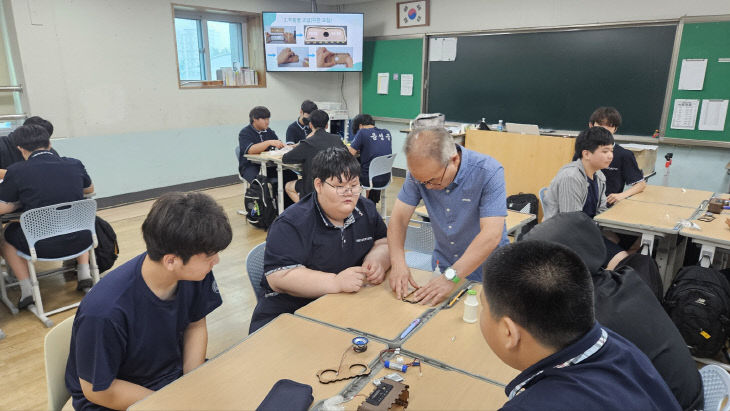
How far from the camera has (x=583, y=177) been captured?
3258 millimetres

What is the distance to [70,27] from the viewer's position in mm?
5520

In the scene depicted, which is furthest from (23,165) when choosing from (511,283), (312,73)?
(312,73)

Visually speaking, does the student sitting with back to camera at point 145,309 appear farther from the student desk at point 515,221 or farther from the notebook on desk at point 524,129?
the notebook on desk at point 524,129

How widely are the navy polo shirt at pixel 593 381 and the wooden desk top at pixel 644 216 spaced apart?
96.6 inches

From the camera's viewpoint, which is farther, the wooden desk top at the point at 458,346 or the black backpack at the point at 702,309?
the black backpack at the point at 702,309

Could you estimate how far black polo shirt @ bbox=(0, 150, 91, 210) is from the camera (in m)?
3.20

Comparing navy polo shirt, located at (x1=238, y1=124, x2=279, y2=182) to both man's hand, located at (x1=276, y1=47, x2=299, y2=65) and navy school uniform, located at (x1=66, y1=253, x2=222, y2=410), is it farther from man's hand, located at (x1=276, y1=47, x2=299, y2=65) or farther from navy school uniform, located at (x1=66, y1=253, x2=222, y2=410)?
navy school uniform, located at (x1=66, y1=253, x2=222, y2=410)

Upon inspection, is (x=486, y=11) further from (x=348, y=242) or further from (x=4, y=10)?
(x=4, y=10)

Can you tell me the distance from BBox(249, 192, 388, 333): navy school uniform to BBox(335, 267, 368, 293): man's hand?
127 millimetres

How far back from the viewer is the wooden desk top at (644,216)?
307cm

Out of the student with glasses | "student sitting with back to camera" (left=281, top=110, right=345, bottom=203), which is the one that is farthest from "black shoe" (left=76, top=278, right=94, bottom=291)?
the student with glasses

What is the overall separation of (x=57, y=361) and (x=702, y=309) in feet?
10.8

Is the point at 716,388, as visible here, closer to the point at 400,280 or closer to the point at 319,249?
the point at 400,280

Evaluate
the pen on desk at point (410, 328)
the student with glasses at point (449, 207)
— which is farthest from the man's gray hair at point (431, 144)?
the pen on desk at point (410, 328)
